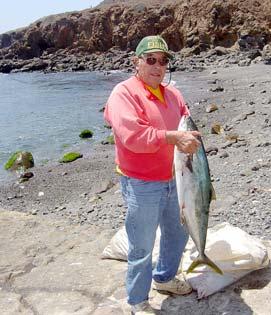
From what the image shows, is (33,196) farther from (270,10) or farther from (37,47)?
(37,47)

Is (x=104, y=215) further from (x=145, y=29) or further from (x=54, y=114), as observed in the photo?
(x=145, y=29)

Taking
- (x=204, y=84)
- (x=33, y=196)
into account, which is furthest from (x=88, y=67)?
(x=33, y=196)

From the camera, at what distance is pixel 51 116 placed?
87.9 ft

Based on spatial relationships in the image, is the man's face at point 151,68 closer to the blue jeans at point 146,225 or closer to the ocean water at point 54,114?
the blue jeans at point 146,225

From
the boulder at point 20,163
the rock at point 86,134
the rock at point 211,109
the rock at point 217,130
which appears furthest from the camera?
the rock at point 211,109

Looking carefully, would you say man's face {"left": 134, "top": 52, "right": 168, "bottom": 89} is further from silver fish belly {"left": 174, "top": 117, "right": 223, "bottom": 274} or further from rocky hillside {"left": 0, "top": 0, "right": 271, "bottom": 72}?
rocky hillside {"left": 0, "top": 0, "right": 271, "bottom": 72}

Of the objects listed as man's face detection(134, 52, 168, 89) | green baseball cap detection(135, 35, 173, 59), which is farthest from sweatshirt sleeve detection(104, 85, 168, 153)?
green baseball cap detection(135, 35, 173, 59)

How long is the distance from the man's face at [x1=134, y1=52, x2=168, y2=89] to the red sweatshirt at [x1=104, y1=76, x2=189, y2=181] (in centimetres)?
Answer: 6

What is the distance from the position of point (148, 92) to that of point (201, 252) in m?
1.27

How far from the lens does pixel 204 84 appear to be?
32.1m

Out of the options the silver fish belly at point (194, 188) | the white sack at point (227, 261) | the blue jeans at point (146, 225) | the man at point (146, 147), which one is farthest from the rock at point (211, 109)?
the silver fish belly at point (194, 188)

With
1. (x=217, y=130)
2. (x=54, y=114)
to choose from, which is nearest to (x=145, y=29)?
→ (x=54, y=114)

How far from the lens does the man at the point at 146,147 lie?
355 centimetres

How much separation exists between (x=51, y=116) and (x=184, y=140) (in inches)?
940
